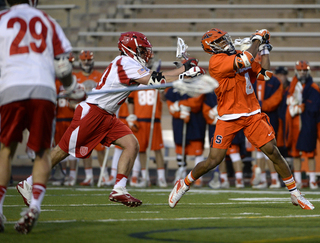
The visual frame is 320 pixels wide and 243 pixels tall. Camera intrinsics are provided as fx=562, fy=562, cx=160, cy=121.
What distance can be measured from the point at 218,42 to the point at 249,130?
997 mm

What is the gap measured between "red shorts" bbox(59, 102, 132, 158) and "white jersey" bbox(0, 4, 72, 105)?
6.28 ft

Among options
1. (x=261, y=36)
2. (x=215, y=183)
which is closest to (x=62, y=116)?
(x=215, y=183)

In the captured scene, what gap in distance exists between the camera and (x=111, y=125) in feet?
19.6

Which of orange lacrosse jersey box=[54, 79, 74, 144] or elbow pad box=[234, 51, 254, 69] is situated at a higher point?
elbow pad box=[234, 51, 254, 69]

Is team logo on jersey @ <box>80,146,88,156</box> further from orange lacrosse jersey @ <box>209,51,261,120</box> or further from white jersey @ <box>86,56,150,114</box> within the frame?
orange lacrosse jersey @ <box>209,51,261,120</box>

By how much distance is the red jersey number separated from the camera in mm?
3867

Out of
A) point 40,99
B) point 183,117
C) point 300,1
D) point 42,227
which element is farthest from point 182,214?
point 300,1

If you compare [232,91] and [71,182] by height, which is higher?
[232,91]

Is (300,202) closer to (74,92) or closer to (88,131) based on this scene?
(88,131)

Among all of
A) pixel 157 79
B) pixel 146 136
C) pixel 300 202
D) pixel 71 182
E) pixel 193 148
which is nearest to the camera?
pixel 157 79

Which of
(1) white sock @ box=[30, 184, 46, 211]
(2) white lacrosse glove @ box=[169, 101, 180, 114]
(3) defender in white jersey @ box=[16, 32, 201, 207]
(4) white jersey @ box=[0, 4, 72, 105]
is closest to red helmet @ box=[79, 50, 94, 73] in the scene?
(2) white lacrosse glove @ box=[169, 101, 180, 114]

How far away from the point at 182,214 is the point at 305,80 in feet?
18.4

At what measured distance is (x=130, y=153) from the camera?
593cm

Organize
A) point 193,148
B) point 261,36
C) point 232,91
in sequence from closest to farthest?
point 261,36, point 232,91, point 193,148
